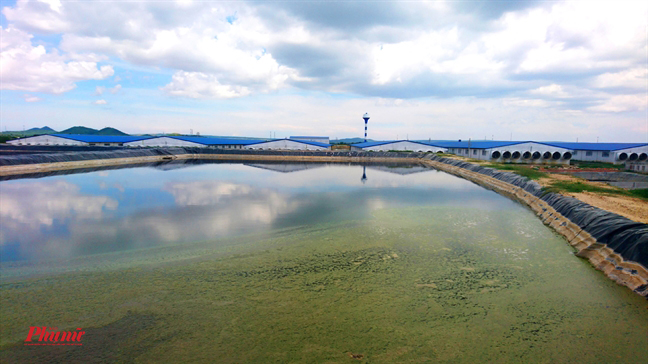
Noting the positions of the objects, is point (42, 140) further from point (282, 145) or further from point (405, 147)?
point (405, 147)

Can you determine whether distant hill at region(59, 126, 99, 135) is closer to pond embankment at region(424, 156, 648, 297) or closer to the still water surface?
the still water surface

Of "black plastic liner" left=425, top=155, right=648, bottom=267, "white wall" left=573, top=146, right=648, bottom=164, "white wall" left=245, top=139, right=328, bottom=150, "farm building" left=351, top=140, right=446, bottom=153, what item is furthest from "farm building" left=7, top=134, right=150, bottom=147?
"white wall" left=573, top=146, right=648, bottom=164

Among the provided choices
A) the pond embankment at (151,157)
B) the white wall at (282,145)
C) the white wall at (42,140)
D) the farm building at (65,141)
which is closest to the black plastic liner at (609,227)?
the pond embankment at (151,157)

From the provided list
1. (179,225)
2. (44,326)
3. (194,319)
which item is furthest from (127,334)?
(179,225)

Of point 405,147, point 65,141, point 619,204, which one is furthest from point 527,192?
point 65,141

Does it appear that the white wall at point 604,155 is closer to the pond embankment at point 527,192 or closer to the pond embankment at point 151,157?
the pond embankment at point 527,192

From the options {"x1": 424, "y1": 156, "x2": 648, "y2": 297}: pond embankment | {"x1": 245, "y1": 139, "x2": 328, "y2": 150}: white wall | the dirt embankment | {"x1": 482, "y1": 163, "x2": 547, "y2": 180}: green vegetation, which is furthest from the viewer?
{"x1": 245, "y1": 139, "x2": 328, "y2": 150}: white wall

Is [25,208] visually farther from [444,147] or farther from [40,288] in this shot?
[444,147]
